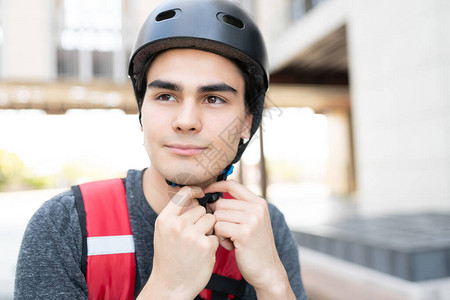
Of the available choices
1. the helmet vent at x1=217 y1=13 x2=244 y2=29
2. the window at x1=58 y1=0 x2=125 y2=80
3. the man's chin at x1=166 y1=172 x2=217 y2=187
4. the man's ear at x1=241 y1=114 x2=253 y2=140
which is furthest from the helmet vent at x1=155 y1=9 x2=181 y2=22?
the window at x1=58 y1=0 x2=125 y2=80

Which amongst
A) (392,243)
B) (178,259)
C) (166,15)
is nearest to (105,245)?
(178,259)

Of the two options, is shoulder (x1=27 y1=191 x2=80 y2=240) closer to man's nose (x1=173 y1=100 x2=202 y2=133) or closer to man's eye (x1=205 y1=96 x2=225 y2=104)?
man's nose (x1=173 y1=100 x2=202 y2=133)

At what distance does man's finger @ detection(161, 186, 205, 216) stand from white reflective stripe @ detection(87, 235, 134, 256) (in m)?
0.27

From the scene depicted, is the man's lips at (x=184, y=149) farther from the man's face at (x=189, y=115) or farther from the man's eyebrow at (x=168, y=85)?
the man's eyebrow at (x=168, y=85)

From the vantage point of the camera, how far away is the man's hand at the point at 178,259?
3.94 ft

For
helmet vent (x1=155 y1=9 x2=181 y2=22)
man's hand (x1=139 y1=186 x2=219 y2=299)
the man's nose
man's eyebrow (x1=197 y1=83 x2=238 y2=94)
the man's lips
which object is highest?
helmet vent (x1=155 y1=9 x2=181 y2=22)

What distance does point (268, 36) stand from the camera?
1582cm

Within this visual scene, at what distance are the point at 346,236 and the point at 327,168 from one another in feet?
50.7

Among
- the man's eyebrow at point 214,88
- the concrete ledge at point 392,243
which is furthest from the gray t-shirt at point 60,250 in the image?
the concrete ledge at point 392,243

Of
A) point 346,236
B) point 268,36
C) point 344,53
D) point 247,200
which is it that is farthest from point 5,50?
point 247,200

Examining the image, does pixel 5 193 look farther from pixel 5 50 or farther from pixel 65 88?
pixel 65 88

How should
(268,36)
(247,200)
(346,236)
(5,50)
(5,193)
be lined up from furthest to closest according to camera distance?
(5,193) → (268,36) → (5,50) → (346,236) → (247,200)

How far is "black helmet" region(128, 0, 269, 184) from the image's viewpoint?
153 cm

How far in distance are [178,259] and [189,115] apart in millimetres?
550
